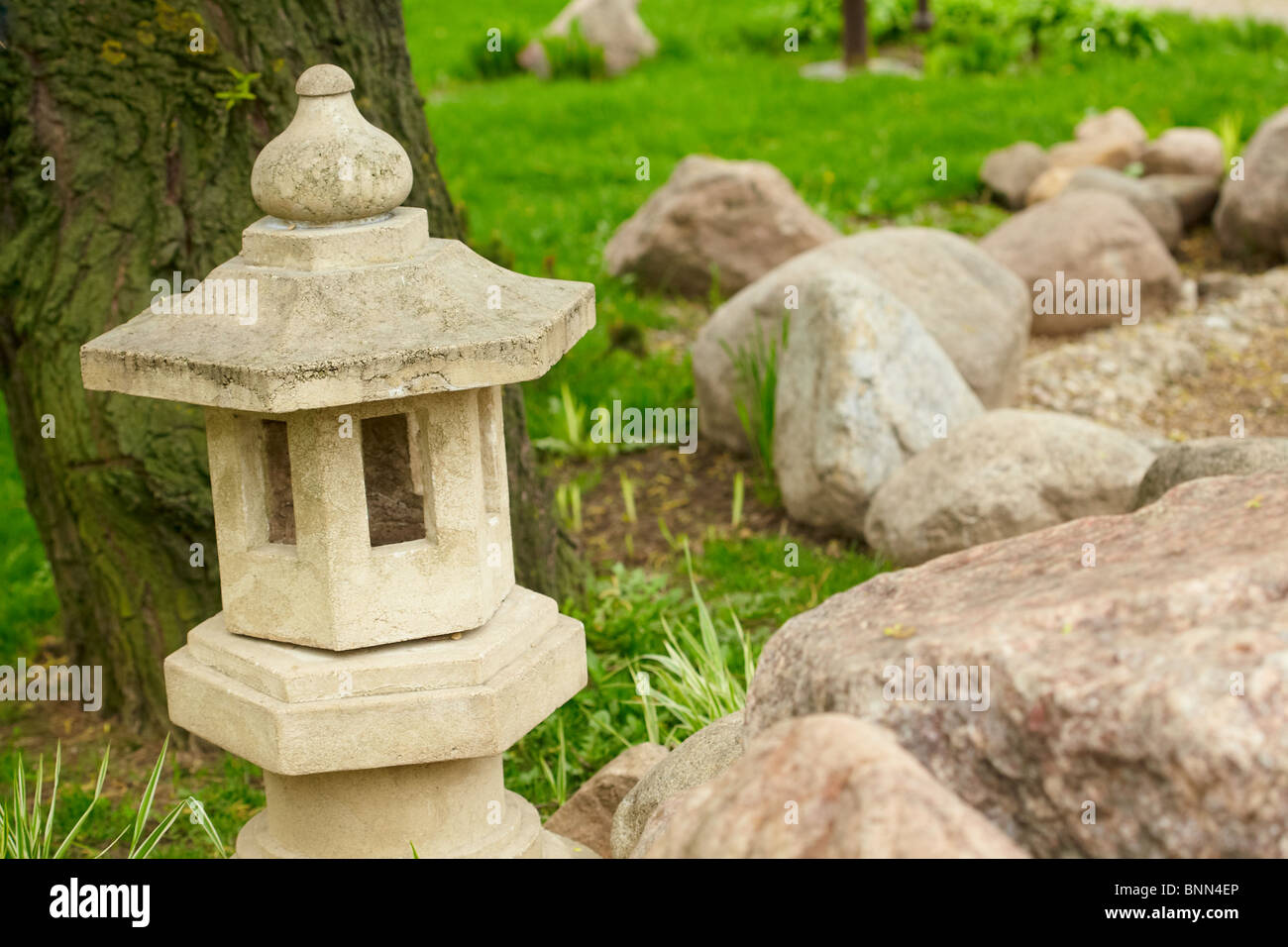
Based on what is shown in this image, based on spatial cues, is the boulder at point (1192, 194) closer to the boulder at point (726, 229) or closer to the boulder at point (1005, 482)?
the boulder at point (726, 229)

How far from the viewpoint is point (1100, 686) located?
2.02m

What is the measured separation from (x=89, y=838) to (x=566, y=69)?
982 cm

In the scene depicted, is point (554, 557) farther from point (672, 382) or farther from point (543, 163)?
point (543, 163)

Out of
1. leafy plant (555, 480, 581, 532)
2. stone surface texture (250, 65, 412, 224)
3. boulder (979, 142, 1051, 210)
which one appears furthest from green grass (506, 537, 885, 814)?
boulder (979, 142, 1051, 210)

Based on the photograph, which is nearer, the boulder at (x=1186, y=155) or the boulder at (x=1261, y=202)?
the boulder at (x=1261, y=202)

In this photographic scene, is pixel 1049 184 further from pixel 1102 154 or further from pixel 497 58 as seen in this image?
pixel 497 58

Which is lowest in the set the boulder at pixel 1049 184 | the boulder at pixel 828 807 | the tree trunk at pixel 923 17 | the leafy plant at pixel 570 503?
the leafy plant at pixel 570 503

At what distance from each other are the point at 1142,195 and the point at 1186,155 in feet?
2.73

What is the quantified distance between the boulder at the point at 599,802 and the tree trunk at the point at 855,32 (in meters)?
9.84

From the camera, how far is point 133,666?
14.6ft

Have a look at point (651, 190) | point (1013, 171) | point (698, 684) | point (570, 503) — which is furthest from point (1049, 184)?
point (698, 684)

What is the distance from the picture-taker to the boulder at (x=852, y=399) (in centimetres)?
536

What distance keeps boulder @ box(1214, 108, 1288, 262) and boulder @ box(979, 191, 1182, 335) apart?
2.67 feet

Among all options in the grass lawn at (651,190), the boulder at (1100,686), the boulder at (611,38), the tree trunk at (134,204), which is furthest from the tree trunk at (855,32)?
the boulder at (1100,686)
